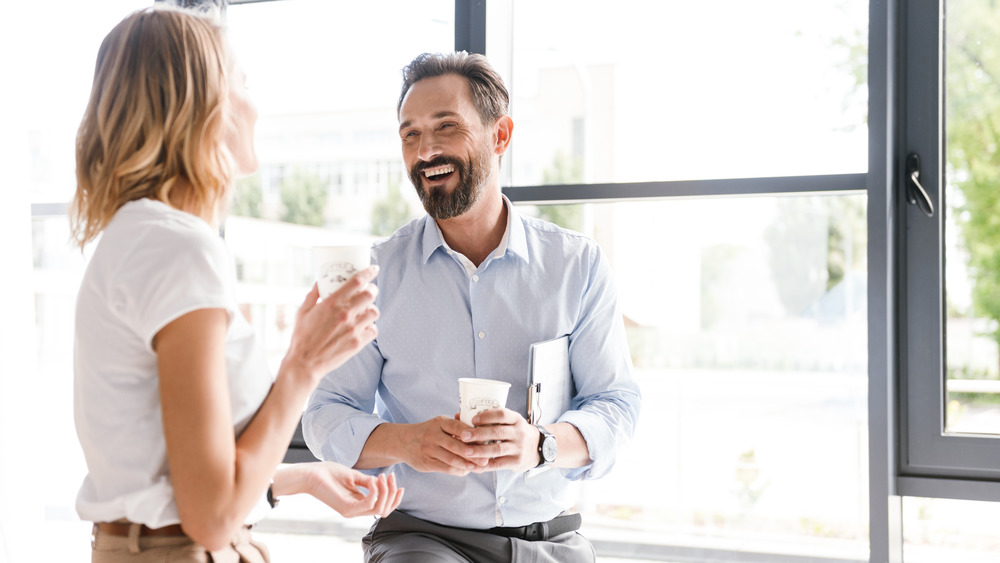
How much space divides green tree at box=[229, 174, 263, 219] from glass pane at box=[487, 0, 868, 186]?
4.04 feet

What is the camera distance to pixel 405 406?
1.90 meters

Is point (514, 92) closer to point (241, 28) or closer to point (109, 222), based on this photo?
point (241, 28)

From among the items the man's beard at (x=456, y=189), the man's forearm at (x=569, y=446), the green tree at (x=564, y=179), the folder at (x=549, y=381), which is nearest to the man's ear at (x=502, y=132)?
the man's beard at (x=456, y=189)

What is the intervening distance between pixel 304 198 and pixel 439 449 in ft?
6.57

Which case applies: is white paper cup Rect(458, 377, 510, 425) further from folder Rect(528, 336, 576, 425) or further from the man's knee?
the man's knee

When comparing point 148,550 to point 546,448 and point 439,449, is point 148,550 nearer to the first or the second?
point 439,449

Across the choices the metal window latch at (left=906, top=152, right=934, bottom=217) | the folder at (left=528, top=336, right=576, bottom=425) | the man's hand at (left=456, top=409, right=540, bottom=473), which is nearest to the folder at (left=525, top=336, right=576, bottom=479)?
the folder at (left=528, top=336, right=576, bottom=425)

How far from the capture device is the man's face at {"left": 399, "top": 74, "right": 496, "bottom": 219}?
195 cm

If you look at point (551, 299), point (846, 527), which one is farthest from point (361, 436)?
point (846, 527)

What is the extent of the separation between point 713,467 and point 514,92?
1251 millimetres

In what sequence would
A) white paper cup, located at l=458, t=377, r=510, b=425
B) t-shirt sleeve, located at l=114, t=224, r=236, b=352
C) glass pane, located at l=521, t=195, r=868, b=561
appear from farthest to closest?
glass pane, located at l=521, t=195, r=868, b=561 < white paper cup, located at l=458, t=377, r=510, b=425 < t-shirt sleeve, located at l=114, t=224, r=236, b=352

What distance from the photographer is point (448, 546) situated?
1772 millimetres

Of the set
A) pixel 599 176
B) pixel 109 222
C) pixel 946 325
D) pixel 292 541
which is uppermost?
pixel 599 176

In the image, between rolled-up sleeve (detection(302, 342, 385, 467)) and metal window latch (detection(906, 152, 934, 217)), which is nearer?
rolled-up sleeve (detection(302, 342, 385, 467))
